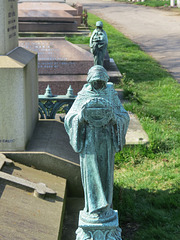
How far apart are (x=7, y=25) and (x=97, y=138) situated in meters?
2.48

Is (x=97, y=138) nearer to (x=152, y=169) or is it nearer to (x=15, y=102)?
(x=15, y=102)

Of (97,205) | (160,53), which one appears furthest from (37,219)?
(160,53)

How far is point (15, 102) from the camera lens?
201 inches

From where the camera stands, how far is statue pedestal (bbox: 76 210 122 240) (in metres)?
3.54

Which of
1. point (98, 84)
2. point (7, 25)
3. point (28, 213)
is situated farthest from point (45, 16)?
point (98, 84)

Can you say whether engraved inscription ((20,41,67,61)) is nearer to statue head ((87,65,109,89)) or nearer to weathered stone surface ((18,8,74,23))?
statue head ((87,65,109,89))

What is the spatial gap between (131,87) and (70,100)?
16.4 feet

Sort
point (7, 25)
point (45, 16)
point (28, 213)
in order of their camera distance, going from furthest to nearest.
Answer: point (45, 16) < point (7, 25) < point (28, 213)

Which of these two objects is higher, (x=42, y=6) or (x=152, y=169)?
(x=42, y=6)

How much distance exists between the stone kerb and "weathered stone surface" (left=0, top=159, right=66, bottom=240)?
4.99 ft

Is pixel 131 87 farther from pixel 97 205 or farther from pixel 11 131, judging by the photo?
pixel 97 205

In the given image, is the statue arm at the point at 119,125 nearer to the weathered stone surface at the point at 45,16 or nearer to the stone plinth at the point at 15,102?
the stone plinth at the point at 15,102

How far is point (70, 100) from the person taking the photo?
21.7 ft

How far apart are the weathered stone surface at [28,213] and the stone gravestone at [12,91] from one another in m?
0.55
